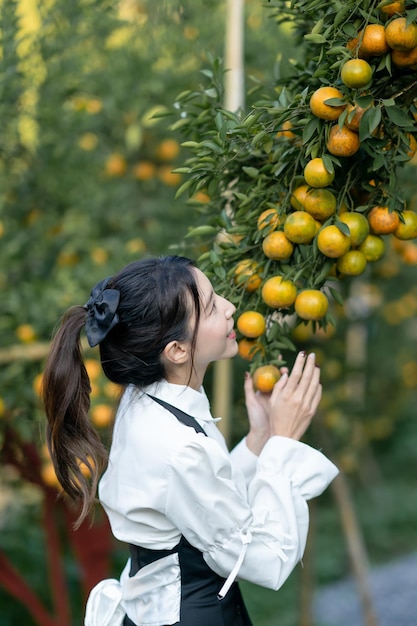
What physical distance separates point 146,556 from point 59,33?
1.82m

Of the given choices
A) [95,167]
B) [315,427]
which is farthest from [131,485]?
[315,427]

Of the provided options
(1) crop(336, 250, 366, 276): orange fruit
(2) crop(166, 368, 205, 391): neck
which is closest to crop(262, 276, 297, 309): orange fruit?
(1) crop(336, 250, 366, 276): orange fruit

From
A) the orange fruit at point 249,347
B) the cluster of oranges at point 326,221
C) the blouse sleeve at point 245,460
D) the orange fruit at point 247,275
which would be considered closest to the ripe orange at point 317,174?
the cluster of oranges at point 326,221

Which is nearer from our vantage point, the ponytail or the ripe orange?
the ripe orange

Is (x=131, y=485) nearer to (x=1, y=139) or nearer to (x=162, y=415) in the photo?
(x=162, y=415)

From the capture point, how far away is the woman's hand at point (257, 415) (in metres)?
1.59

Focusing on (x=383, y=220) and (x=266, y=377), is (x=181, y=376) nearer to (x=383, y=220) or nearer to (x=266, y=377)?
(x=266, y=377)

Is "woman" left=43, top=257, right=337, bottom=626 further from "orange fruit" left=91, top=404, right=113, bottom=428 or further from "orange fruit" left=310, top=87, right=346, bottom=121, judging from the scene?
"orange fruit" left=91, top=404, right=113, bottom=428

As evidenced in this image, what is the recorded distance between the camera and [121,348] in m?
1.45

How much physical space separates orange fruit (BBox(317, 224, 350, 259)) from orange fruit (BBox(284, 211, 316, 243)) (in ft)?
0.09

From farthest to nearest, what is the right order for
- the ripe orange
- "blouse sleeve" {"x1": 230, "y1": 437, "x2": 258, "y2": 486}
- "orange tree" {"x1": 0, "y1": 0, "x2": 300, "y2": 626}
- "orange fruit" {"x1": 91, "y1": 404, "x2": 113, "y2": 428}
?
1. "orange tree" {"x1": 0, "y1": 0, "x2": 300, "y2": 626}
2. "orange fruit" {"x1": 91, "y1": 404, "x2": 113, "y2": 428}
3. "blouse sleeve" {"x1": 230, "y1": 437, "x2": 258, "y2": 486}
4. the ripe orange

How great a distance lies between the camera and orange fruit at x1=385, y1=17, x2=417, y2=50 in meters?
1.20

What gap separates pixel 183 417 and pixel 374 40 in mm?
737

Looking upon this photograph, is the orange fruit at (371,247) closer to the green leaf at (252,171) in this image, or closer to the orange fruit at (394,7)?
the green leaf at (252,171)
